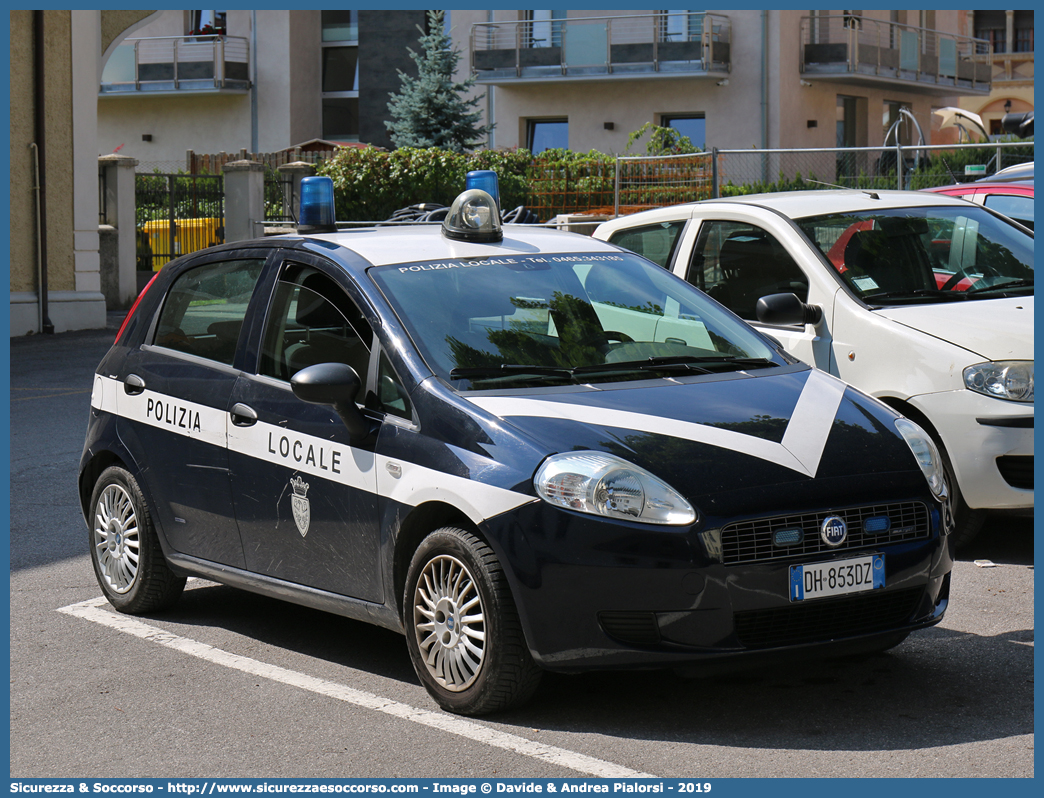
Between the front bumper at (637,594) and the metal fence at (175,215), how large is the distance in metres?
21.6

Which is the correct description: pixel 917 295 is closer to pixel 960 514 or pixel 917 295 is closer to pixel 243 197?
pixel 960 514

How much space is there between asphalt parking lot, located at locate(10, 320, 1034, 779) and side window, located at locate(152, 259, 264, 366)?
118cm

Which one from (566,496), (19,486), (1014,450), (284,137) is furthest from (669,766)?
(284,137)

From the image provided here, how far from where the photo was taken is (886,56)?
38.6m

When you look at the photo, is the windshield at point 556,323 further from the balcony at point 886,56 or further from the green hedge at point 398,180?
the balcony at point 886,56

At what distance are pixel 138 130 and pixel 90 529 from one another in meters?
41.4

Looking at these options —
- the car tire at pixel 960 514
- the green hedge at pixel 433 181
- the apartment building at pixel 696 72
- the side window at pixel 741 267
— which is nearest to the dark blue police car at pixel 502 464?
the car tire at pixel 960 514

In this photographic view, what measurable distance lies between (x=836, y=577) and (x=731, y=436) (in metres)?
0.55

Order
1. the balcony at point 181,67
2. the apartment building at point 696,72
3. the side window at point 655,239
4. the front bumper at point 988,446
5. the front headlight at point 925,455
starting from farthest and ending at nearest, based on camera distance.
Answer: the balcony at point 181,67 < the apartment building at point 696,72 < the side window at point 655,239 < the front bumper at point 988,446 < the front headlight at point 925,455

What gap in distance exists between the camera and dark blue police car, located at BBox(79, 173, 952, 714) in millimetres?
4293

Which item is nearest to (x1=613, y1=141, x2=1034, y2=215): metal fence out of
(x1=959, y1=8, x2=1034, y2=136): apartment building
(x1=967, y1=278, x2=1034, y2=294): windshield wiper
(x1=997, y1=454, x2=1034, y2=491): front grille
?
(x1=967, y1=278, x2=1034, y2=294): windshield wiper

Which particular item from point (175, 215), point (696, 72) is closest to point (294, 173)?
point (175, 215)

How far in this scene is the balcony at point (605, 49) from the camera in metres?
36.8

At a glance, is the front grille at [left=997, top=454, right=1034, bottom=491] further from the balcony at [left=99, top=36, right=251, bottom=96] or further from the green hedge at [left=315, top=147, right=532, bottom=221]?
the balcony at [left=99, top=36, right=251, bottom=96]
